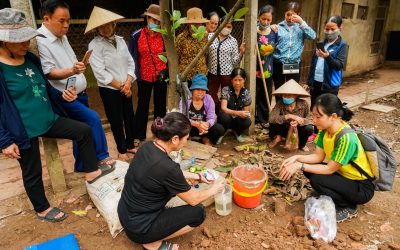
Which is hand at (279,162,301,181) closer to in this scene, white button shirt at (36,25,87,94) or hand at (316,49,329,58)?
hand at (316,49,329,58)

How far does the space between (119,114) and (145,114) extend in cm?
67

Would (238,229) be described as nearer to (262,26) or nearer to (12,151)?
(12,151)

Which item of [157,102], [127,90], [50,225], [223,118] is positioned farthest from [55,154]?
[223,118]

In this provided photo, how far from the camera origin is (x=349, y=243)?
273 centimetres

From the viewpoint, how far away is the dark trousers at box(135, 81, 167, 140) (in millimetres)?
4352

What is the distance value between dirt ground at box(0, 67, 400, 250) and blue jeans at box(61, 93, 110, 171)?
540 mm

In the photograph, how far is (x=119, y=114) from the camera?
3.84 meters

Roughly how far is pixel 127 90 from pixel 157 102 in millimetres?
867

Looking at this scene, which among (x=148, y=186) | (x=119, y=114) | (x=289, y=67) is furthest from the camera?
(x=289, y=67)

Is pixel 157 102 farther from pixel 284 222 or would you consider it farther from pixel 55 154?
pixel 284 222

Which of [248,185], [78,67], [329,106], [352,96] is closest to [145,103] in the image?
[78,67]

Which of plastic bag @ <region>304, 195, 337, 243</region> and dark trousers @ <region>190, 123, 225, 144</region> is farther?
dark trousers @ <region>190, 123, 225, 144</region>

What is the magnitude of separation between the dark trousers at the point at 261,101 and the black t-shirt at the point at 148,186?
3.32m

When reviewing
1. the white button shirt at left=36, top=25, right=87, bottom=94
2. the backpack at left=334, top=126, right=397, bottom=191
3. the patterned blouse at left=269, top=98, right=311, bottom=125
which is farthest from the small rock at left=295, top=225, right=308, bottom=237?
the white button shirt at left=36, top=25, right=87, bottom=94
